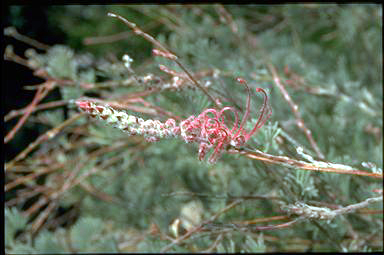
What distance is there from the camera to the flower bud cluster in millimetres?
437

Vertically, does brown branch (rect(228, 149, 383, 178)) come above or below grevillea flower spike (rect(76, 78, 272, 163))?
below

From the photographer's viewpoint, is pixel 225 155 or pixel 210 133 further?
pixel 225 155

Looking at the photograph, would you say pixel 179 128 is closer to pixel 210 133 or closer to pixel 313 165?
pixel 210 133

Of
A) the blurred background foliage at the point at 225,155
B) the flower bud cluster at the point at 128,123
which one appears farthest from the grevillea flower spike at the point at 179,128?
the blurred background foliage at the point at 225,155

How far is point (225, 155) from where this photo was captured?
0.95 m

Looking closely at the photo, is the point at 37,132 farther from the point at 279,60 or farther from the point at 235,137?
the point at 235,137

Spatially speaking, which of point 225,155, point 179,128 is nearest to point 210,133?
point 179,128

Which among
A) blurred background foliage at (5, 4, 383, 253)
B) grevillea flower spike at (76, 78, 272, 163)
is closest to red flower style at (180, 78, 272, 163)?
grevillea flower spike at (76, 78, 272, 163)

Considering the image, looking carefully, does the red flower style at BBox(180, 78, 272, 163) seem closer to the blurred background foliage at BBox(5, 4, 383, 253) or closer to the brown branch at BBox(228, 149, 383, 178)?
the brown branch at BBox(228, 149, 383, 178)

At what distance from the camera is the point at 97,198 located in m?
1.46

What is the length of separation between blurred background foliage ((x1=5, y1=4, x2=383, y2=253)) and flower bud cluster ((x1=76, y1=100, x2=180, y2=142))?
0.72ft

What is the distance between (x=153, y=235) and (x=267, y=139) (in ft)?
1.20

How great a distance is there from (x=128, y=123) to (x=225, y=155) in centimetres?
52

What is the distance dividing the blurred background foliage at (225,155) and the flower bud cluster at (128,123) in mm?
219
